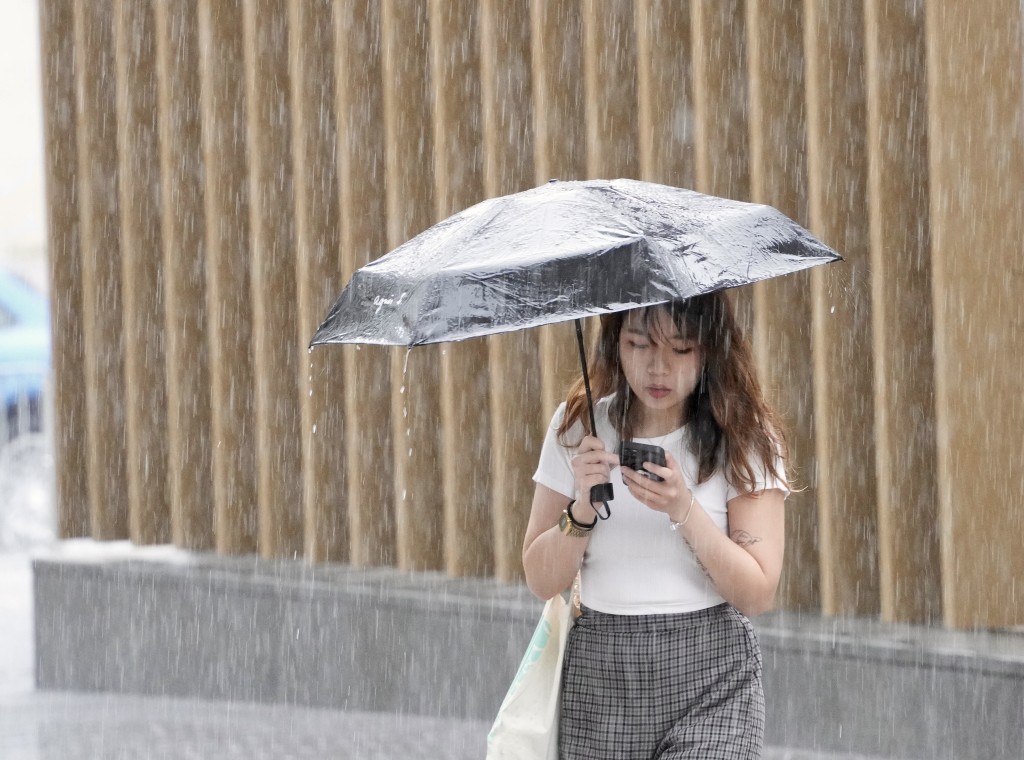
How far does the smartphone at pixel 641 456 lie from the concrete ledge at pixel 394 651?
243 centimetres

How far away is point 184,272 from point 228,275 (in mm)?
344

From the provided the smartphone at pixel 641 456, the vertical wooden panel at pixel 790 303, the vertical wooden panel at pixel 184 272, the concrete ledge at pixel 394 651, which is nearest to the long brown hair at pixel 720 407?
the smartphone at pixel 641 456

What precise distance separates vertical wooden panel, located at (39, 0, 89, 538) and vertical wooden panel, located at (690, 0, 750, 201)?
4337 mm

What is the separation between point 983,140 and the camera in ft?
16.9

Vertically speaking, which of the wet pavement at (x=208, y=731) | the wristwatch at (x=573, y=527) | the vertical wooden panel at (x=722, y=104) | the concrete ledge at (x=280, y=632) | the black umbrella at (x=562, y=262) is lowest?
the wet pavement at (x=208, y=731)

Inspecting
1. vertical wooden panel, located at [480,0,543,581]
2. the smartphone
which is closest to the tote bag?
the smartphone

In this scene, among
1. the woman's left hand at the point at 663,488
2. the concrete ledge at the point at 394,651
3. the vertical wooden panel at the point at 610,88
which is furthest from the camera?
the vertical wooden panel at the point at 610,88

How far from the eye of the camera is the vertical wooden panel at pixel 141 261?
322 inches

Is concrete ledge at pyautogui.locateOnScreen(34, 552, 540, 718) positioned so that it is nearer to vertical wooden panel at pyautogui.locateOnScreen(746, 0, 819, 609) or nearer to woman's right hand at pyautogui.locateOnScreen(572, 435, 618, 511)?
vertical wooden panel at pyautogui.locateOnScreen(746, 0, 819, 609)

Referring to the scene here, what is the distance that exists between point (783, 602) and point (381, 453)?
2367 millimetres

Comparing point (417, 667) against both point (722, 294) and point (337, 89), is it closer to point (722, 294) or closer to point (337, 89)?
point (337, 89)

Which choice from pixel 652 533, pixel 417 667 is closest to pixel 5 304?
pixel 417 667

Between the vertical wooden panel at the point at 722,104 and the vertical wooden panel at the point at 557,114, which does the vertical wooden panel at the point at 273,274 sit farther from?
the vertical wooden panel at the point at 722,104

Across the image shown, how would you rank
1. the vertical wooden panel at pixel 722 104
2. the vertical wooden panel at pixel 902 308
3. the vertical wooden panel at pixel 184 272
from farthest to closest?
the vertical wooden panel at pixel 184 272
the vertical wooden panel at pixel 722 104
the vertical wooden panel at pixel 902 308
